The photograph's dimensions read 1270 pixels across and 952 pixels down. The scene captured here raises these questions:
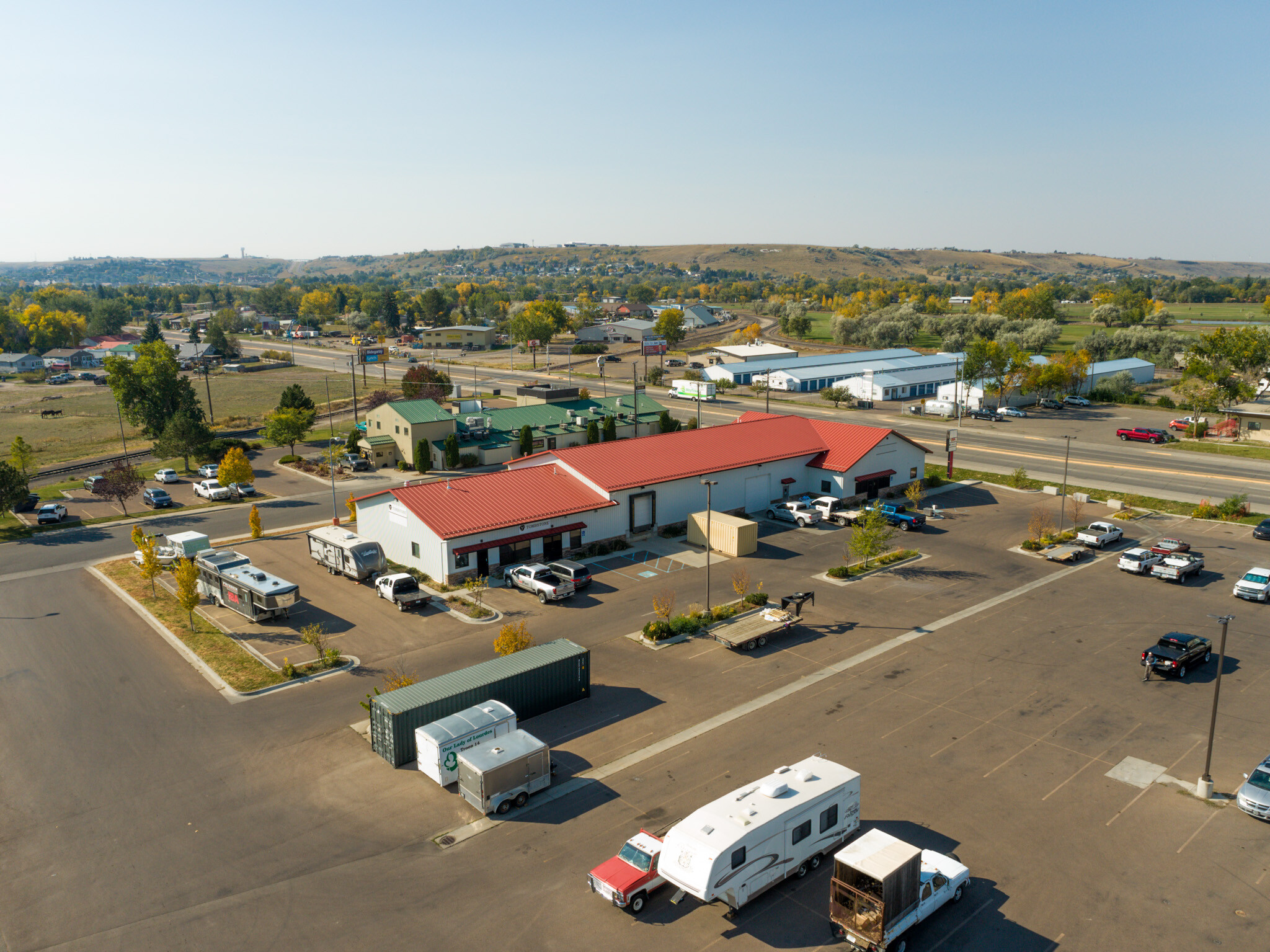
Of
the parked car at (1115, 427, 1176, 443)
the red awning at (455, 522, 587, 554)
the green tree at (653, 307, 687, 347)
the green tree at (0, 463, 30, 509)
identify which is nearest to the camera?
the red awning at (455, 522, 587, 554)

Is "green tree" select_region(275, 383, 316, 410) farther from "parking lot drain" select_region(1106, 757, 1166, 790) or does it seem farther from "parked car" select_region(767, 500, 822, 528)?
"parking lot drain" select_region(1106, 757, 1166, 790)

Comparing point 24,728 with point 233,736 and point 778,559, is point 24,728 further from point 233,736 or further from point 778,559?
point 778,559

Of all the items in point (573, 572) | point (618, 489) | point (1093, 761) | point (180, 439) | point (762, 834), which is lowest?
point (1093, 761)

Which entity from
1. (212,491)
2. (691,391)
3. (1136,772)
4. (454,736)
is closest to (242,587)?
(454,736)

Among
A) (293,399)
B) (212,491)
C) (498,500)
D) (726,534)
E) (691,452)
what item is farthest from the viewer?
(293,399)

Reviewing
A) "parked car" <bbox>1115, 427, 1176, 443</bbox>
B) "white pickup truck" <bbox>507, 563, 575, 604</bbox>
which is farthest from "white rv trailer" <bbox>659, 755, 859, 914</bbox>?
"parked car" <bbox>1115, 427, 1176, 443</bbox>

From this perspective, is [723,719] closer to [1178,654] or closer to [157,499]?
[1178,654]
